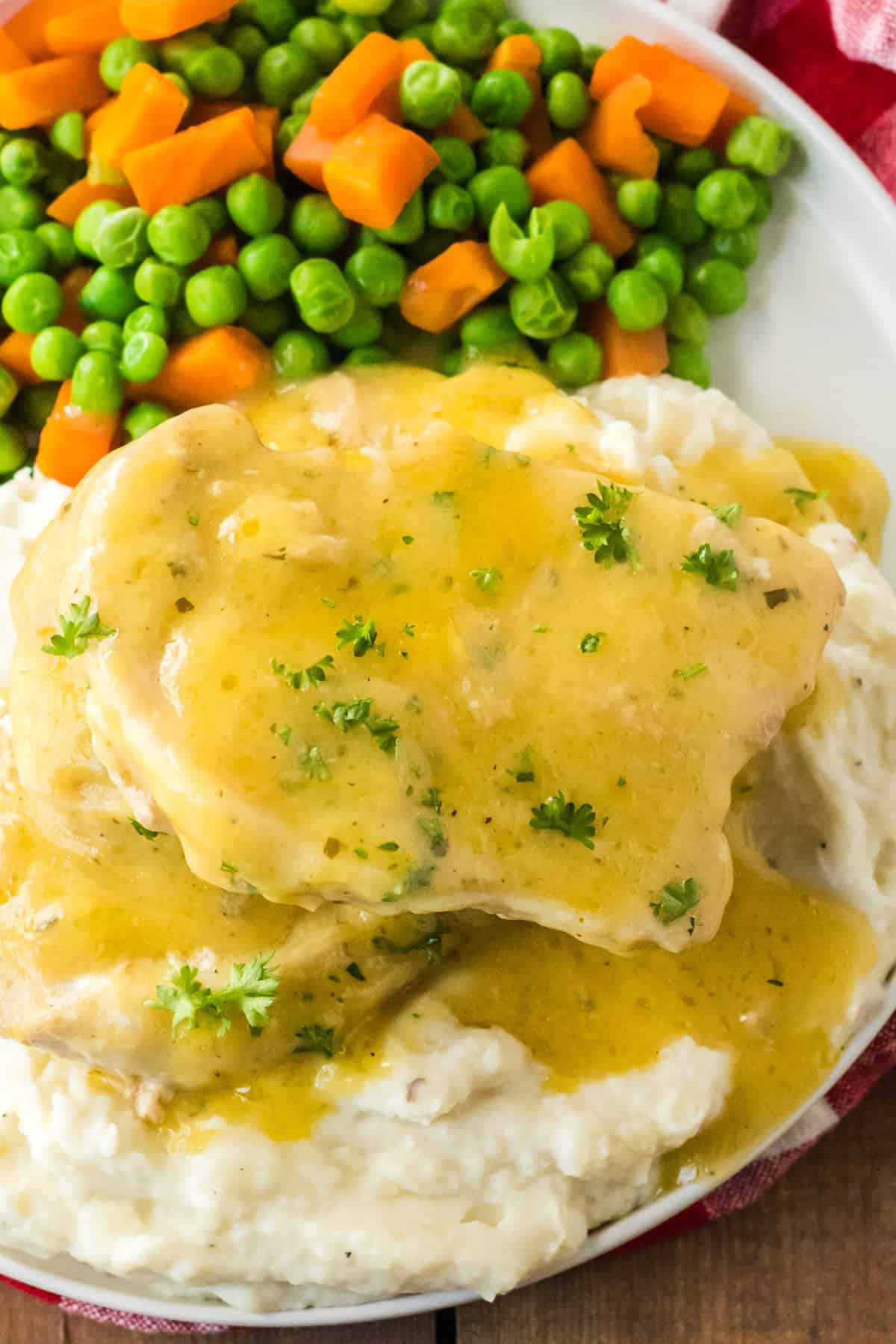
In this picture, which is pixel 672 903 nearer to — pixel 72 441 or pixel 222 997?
pixel 222 997

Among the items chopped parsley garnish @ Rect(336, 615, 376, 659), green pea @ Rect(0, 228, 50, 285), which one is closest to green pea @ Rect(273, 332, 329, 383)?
green pea @ Rect(0, 228, 50, 285)

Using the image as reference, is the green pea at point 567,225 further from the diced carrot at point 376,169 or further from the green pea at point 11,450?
the green pea at point 11,450

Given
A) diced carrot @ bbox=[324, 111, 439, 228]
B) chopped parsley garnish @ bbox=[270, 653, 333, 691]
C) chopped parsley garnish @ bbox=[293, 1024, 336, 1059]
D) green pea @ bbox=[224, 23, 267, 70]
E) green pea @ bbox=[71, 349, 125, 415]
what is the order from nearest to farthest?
chopped parsley garnish @ bbox=[270, 653, 333, 691] → chopped parsley garnish @ bbox=[293, 1024, 336, 1059] → diced carrot @ bbox=[324, 111, 439, 228] → green pea @ bbox=[71, 349, 125, 415] → green pea @ bbox=[224, 23, 267, 70]

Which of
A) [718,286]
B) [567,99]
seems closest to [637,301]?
[718,286]

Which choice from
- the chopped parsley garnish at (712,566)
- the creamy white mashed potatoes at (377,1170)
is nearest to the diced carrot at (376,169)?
the chopped parsley garnish at (712,566)

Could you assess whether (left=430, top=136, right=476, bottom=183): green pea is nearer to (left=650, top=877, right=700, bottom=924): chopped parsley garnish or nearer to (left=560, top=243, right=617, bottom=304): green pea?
(left=560, top=243, right=617, bottom=304): green pea

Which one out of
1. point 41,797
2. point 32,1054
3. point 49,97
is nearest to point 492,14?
point 49,97

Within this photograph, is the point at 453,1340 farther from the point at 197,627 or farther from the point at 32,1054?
the point at 197,627
